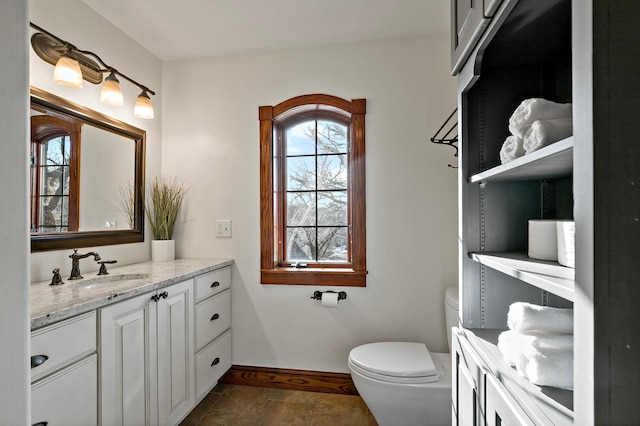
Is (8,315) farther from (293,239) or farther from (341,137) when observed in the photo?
(341,137)

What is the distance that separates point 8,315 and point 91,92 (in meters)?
1.78

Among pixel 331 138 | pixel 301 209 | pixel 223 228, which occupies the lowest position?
pixel 223 228

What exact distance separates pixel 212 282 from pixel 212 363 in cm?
52

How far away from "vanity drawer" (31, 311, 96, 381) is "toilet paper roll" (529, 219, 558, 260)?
156 centimetres

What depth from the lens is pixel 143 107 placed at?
6.90ft

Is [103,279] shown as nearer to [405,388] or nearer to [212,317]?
[212,317]

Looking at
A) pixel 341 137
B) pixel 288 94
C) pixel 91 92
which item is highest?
pixel 288 94

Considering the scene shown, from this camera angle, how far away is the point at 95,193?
1.95m

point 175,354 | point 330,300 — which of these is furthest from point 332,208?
point 175,354

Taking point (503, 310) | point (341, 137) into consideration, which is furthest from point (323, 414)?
point (341, 137)

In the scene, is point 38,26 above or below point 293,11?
below

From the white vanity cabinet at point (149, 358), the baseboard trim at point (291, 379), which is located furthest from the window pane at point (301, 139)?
the baseboard trim at point (291, 379)

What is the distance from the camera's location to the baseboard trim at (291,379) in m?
2.24

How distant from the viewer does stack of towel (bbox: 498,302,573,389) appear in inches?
30.9
